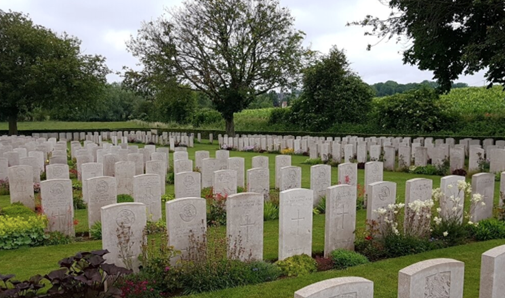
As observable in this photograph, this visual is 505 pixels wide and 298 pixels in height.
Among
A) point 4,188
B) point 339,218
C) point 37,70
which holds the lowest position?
point 4,188

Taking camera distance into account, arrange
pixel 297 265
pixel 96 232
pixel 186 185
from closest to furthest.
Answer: pixel 297 265, pixel 96 232, pixel 186 185

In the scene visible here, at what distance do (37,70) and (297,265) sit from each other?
98.1 ft

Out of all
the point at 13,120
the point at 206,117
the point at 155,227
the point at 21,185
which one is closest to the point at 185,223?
the point at 155,227

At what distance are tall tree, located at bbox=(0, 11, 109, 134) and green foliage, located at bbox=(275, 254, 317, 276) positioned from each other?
29.5 metres

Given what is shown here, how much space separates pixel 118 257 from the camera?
5586 millimetres

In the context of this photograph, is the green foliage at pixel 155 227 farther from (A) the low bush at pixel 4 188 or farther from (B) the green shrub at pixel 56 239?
(A) the low bush at pixel 4 188

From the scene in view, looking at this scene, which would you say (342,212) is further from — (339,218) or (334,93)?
(334,93)

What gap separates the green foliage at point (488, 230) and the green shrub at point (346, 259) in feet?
8.68

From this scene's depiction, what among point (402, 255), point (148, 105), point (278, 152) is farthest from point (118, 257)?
point (148, 105)

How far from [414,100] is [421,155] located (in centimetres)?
1420

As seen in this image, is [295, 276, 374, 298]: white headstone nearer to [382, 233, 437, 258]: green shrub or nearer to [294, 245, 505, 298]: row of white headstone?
[294, 245, 505, 298]: row of white headstone

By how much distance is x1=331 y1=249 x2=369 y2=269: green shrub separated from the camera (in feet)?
20.4

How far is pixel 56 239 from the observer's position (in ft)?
24.1

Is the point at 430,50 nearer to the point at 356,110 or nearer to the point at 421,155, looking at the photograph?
the point at 421,155
